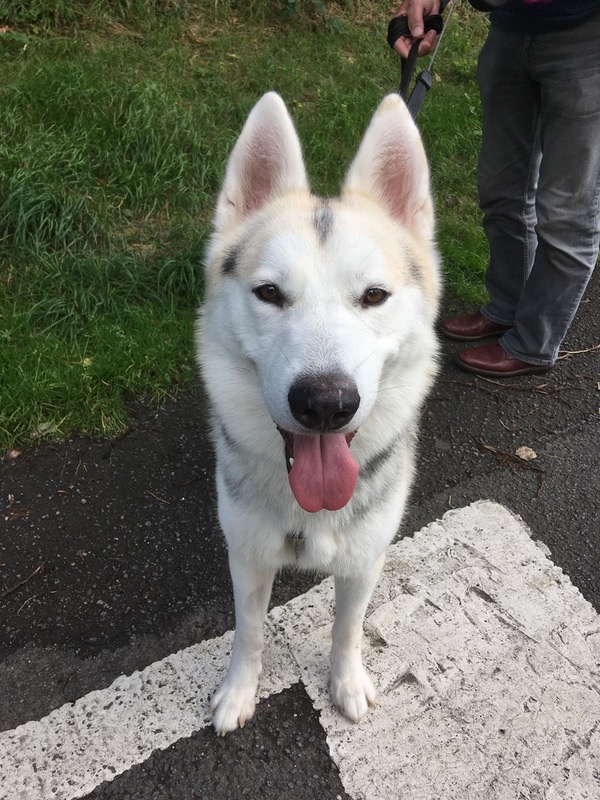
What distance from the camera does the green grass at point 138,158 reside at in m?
3.32

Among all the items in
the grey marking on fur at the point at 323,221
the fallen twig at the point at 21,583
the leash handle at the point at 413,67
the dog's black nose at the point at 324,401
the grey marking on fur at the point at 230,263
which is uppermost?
the leash handle at the point at 413,67

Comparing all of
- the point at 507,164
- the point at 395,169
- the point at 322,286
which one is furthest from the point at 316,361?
the point at 507,164

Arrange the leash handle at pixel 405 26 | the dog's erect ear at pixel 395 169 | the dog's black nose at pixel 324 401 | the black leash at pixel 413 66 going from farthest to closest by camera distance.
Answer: the leash handle at pixel 405 26, the black leash at pixel 413 66, the dog's erect ear at pixel 395 169, the dog's black nose at pixel 324 401

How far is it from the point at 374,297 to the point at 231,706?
1495 millimetres

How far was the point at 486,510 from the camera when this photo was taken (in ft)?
9.23

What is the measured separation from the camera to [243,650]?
6.84ft

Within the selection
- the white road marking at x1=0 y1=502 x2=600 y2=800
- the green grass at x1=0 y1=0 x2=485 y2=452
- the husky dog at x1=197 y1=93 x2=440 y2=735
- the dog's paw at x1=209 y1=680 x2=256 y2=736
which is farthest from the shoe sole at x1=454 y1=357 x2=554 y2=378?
the dog's paw at x1=209 y1=680 x2=256 y2=736

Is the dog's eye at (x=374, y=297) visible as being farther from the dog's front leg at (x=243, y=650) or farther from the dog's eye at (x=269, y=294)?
the dog's front leg at (x=243, y=650)

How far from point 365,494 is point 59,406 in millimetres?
1925

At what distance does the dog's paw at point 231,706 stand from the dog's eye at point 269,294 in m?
1.38

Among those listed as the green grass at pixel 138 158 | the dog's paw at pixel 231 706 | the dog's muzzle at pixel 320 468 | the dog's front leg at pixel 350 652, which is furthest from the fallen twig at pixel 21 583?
the dog's muzzle at pixel 320 468

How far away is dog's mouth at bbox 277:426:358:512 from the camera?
5.37 ft

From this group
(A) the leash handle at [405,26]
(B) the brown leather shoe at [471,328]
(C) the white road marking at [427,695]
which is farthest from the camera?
(B) the brown leather shoe at [471,328]

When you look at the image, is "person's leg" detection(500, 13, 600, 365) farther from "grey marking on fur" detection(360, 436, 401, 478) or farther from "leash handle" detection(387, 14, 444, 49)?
"grey marking on fur" detection(360, 436, 401, 478)
